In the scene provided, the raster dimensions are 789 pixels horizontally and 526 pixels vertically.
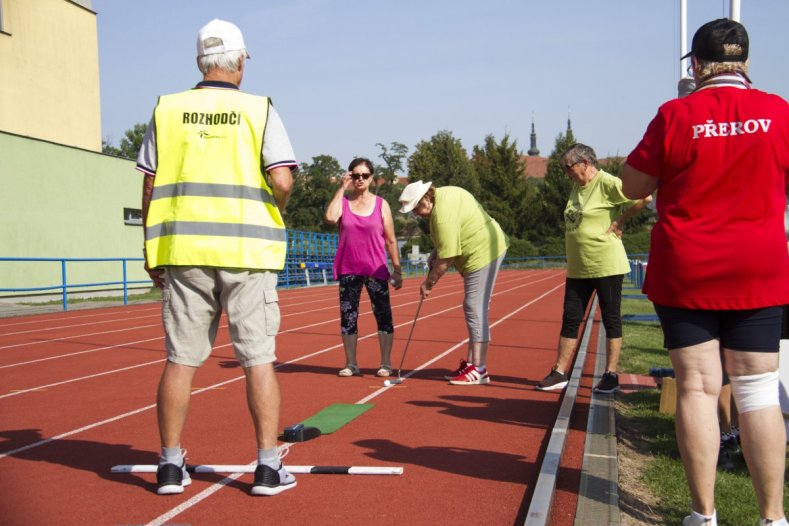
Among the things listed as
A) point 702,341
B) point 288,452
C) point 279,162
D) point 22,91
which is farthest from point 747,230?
point 22,91

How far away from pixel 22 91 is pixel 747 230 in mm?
27612

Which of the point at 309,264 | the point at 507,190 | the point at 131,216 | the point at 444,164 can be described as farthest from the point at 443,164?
the point at 131,216

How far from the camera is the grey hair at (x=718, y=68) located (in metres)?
2.96

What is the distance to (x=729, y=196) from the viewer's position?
284 centimetres

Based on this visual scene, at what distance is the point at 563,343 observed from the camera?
Result: 6.30 metres

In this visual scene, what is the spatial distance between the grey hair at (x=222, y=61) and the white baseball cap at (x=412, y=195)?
2774 mm

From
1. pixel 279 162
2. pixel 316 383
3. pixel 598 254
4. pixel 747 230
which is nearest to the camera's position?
pixel 747 230

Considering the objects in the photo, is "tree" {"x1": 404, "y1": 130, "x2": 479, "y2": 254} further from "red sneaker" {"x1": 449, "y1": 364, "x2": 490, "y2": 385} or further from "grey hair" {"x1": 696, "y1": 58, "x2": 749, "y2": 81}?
"grey hair" {"x1": 696, "y1": 58, "x2": 749, "y2": 81}

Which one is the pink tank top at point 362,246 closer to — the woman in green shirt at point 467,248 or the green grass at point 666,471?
the woman in green shirt at point 467,248

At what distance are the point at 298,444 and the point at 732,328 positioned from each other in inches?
105

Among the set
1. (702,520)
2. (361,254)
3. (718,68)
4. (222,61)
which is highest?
(222,61)

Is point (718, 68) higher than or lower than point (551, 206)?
lower

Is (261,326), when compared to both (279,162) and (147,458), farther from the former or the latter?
(147,458)

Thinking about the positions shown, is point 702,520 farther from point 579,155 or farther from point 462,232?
point 462,232
